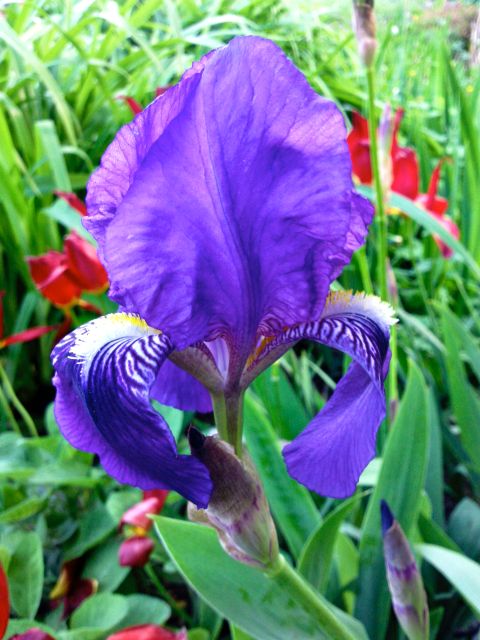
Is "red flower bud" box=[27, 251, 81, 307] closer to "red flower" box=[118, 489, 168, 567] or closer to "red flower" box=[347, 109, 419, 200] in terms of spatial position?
"red flower" box=[118, 489, 168, 567]

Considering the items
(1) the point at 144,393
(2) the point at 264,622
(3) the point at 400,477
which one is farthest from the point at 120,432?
(3) the point at 400,477

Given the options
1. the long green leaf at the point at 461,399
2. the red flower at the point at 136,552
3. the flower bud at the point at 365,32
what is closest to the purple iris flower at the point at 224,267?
the red flower at the point at 136,552

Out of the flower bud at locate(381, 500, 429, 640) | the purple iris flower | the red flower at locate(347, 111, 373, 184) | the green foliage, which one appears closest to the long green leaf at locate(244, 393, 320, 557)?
the green foliage

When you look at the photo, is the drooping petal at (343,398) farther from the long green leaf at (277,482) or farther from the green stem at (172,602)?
the green stem at (172,602)

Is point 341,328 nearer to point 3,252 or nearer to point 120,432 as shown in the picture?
point 120,432

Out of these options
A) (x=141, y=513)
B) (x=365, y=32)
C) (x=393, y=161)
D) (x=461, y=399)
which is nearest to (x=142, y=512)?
(x=141, y=513)

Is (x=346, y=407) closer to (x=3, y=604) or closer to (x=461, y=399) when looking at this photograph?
(x=3, y=604)
